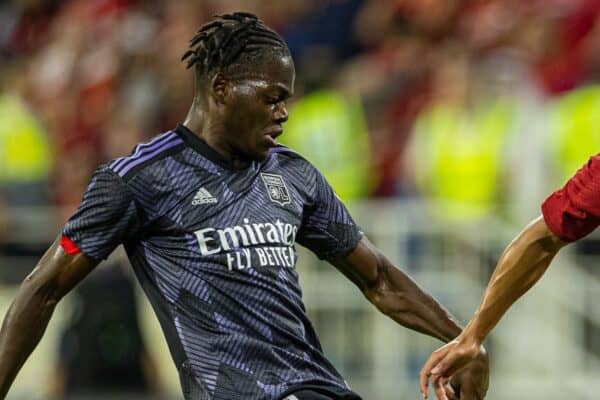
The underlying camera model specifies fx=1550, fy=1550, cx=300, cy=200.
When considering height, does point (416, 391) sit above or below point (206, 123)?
below

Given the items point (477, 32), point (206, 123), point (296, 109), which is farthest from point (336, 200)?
point (477, 32)

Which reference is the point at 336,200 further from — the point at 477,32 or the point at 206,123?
the point at 477,32

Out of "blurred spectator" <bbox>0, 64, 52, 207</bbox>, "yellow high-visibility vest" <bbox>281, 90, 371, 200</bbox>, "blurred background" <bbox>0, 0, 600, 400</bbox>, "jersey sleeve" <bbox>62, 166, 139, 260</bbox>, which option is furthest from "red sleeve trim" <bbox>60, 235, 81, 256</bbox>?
"blurred spectator" <bbox>0, 64, 52, 207</bbox>

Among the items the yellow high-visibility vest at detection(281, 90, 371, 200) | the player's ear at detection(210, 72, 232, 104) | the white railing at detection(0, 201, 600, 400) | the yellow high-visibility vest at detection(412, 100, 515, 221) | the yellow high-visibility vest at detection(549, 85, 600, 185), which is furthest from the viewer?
the yellow high-visibility vest at detection(281, 90, 371, 200)

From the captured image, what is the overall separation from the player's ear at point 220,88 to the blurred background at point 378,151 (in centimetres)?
450

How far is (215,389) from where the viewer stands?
468cm

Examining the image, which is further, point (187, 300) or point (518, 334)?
point (518, 334)

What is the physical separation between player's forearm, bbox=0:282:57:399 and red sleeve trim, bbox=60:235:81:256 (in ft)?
0.46

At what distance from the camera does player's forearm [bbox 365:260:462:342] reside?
5305 mm

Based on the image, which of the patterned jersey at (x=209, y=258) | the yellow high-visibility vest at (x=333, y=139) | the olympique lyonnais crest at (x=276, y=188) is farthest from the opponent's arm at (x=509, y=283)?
the yellow high-visibility vest at (x=333, y=139)

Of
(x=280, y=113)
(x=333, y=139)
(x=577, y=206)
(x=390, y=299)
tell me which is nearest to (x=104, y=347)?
(x=333, y=139)

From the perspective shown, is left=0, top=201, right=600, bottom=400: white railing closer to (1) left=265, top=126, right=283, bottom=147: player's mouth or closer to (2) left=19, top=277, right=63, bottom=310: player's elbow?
(1) left=265, top=126, right=283, bottom=147: player's mouth

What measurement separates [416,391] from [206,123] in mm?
4704

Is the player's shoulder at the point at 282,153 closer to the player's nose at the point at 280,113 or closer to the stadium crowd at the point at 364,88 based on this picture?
the player's nose at the point at 280,113
